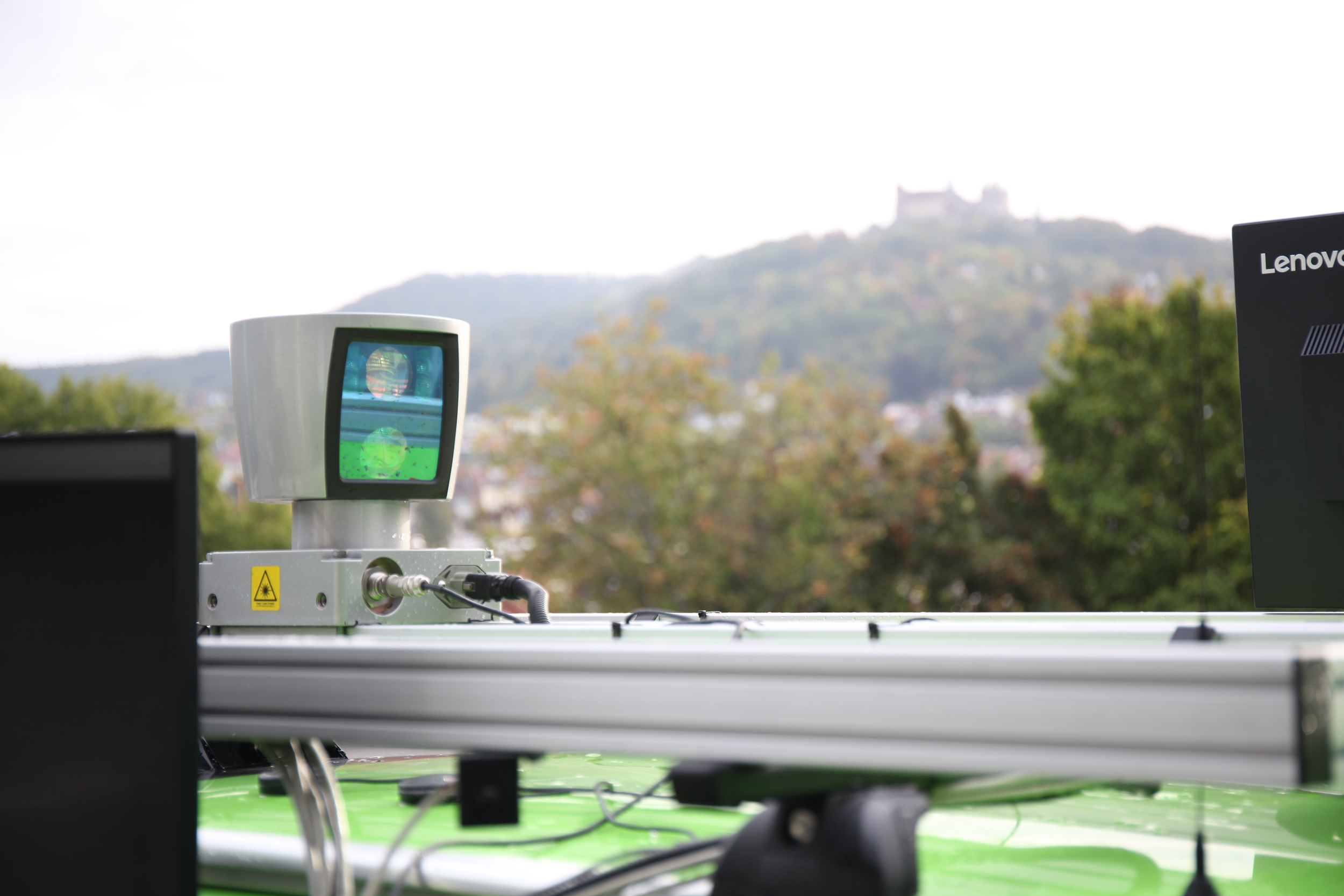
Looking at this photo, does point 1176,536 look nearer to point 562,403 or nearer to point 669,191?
point 562,403

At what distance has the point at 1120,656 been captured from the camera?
0.53 m

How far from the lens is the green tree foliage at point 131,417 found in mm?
11711

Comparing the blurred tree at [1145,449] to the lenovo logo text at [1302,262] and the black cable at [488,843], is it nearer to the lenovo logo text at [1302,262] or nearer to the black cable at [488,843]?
the lenovo logo text at [1302,262]

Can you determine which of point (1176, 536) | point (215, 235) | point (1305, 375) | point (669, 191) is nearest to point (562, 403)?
point (1176, 536)

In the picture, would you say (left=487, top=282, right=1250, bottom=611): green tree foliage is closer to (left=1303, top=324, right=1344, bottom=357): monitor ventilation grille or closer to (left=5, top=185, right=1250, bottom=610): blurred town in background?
(left=5, top=185, right=1250, bottom=610): blurred town in background

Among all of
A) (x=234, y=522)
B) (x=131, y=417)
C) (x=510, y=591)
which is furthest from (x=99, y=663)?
(x=131, y=417)

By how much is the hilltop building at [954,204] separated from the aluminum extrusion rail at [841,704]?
676 inches

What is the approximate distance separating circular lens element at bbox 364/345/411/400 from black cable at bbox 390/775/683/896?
0.54m

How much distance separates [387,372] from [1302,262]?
102cm

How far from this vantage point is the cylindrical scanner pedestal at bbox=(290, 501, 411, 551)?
144 cm

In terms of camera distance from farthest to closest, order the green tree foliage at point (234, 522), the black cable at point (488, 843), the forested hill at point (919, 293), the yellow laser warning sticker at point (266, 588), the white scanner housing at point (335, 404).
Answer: the forested hill at point (919, 293)
the green tree foliage at point (234, 522)
the white scanner housing at point (335, 404)
the yellow laser warning sticker at point (266, 588)
the black cable at point (488, 843)

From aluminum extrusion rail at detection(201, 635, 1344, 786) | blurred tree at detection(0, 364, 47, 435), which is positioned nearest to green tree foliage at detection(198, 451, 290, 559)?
blurred tree at detection(0, 364, 47, 435)

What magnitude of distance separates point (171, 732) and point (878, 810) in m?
0.40

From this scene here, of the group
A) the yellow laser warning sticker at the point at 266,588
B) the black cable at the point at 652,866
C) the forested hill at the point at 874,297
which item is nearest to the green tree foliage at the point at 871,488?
the forested hill at the point at 874,297
